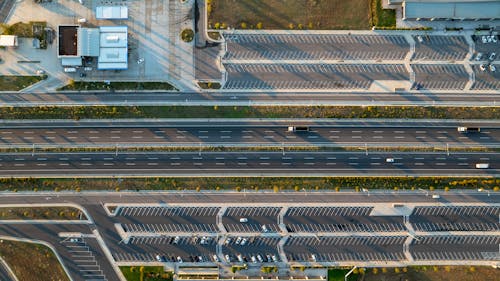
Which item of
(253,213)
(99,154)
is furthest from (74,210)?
(253,213)

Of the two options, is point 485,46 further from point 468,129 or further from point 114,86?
point 114,86

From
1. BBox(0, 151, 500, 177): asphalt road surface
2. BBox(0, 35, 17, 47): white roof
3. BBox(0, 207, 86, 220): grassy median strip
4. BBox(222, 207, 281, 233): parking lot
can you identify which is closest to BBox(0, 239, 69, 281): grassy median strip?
BBox(0, 207, 86, 220): grassy median strip

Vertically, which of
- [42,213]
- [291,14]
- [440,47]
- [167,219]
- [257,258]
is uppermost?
[291,14]

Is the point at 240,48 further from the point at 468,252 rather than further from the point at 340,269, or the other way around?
the point at 468,252

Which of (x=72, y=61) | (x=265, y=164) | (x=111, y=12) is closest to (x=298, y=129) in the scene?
(x=265, y=164)

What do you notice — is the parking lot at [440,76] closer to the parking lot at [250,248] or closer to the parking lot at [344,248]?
the parking lot at [344,248]
